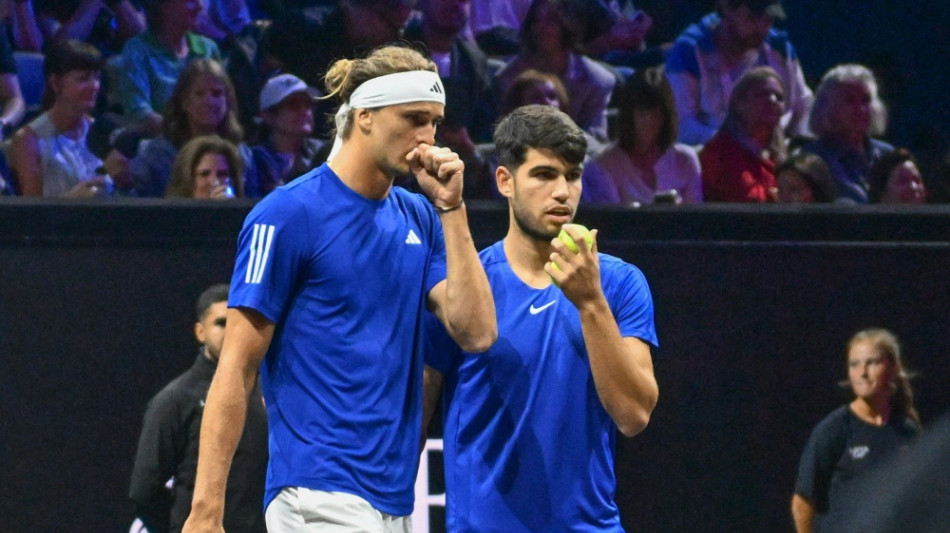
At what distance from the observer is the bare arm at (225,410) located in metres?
3.44

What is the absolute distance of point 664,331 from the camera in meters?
6.40

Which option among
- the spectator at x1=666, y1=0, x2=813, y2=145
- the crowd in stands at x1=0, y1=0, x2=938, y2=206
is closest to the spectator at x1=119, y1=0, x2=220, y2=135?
the crowd in stands at x1=0, y1=0, x2=938, y2=206

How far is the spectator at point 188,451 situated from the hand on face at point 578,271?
264 cm

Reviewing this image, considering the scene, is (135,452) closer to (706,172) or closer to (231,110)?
(231,110)

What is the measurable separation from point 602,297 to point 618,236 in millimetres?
2665

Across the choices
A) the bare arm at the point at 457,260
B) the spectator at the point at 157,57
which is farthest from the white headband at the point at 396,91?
the spectator at the point at 157,57

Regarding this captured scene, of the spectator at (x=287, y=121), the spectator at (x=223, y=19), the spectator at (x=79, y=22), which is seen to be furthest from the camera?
the spectator at (x=223, y=19)

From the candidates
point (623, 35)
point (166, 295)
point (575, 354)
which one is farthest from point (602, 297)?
point (623, 35)

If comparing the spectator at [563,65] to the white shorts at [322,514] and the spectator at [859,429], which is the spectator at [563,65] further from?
the white shorts at [322,514]

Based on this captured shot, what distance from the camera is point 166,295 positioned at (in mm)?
6293

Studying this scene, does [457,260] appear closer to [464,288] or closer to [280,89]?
[464,288]

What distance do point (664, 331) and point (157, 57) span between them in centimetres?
282

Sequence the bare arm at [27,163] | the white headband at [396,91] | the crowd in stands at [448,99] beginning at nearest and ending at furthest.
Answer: the white headband at [396,91] < the bare arm at [27,163] < the crowd in stands at [448,99]

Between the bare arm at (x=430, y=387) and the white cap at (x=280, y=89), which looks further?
the white cap at (x=280, y=89)
